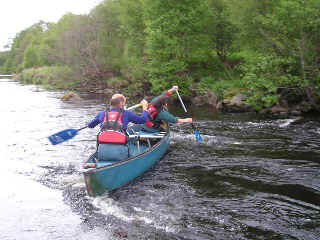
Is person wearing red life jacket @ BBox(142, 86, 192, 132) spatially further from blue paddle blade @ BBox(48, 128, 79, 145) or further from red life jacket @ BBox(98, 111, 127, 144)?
red life jacket @ BBox(98, 111, 127, 144)

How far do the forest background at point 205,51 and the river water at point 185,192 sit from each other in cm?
301

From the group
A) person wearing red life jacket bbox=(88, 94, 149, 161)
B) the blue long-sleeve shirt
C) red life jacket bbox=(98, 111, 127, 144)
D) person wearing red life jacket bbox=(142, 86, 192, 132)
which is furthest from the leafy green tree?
red life jacket bbox=(98, 111, 127, 144)

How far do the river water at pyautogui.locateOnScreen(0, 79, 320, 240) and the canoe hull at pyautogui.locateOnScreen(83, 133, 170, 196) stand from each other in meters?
0.20

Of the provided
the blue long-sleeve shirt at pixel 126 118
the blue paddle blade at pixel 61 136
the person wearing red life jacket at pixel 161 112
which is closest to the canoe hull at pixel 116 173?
the blue long-sleeve shirt at pixel 126 118

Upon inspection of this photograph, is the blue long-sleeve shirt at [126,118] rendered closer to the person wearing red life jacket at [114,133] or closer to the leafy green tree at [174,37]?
the person wearing red life jacket at [114,133]

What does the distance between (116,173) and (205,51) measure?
16498mm

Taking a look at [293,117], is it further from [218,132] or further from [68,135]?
[68,135]

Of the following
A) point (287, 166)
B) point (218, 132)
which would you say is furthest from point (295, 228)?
point (218, 132)

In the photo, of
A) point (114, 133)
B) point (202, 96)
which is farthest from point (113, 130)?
point (202, 96)

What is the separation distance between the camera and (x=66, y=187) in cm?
770

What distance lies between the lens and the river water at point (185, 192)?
5648mm

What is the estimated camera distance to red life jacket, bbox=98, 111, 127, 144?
6.96 meters

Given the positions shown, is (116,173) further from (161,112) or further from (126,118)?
(161,112)

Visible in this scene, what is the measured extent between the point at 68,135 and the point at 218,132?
5.95 meters
